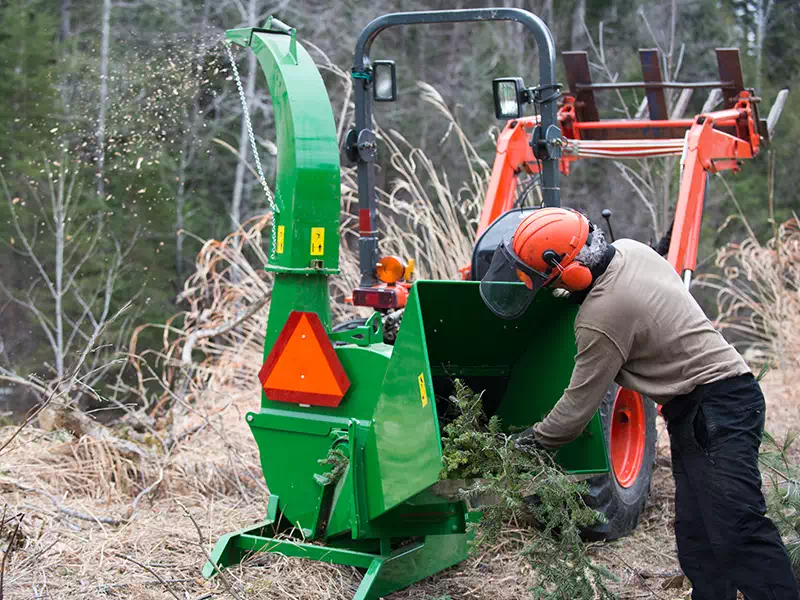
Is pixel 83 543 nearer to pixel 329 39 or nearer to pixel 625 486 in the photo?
pixel 625 486

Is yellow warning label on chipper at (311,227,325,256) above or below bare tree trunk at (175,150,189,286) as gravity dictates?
above

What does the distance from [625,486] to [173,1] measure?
12680mm

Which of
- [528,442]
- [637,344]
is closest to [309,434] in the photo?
[528,442]

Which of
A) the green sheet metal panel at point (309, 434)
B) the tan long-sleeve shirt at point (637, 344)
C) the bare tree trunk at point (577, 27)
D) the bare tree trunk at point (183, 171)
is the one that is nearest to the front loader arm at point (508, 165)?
the green sheet metal panel at point (309, 434)

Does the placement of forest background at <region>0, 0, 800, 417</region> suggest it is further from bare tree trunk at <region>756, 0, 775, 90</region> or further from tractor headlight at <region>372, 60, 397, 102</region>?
tractor headlight at <region>372, 60, 397, 102</region>

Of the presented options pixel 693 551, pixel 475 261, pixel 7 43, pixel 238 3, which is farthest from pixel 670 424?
pixel 238 3

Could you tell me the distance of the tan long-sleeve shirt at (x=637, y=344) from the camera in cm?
387

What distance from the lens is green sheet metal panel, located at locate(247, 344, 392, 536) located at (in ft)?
14.6

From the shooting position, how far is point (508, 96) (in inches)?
205

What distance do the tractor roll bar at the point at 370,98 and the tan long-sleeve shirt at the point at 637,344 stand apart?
1.10 m

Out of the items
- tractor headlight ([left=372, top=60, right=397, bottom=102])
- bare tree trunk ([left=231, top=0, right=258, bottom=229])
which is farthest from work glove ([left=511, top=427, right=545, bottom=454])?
bare tree trunk ([left=231, top=0, right=258, bottom=229])

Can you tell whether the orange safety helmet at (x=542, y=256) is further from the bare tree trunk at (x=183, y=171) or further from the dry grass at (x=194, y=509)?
the bare tree trunk at (x=183, y=171)

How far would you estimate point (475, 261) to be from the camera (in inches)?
199

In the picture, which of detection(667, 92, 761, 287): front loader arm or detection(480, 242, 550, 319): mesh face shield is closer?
detection(480, 242, 550, 319): mesh face shield
